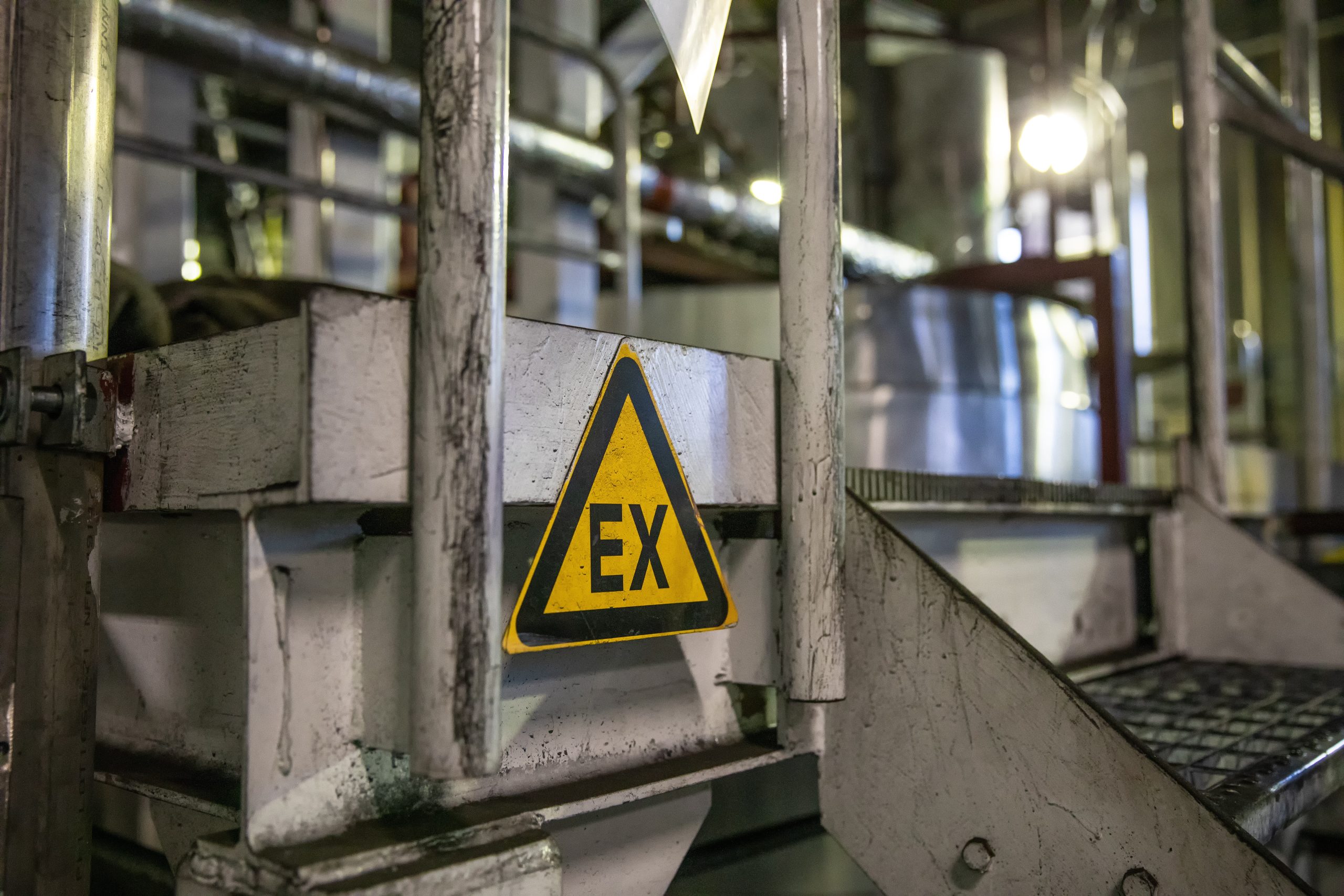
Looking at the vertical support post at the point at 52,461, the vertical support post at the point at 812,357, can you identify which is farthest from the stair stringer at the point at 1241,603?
the vertical support post at the point at 52,461

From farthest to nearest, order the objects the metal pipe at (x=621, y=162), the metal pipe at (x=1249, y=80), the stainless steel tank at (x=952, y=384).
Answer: the stainless steel tank at (x=952, y=384) < the metal pipe at (x=621, y=162) < the metal pipe at (x=1249, y=80)

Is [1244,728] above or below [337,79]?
below

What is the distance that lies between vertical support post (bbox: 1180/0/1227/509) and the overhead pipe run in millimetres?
696

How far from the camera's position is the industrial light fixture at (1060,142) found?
9.66 feet

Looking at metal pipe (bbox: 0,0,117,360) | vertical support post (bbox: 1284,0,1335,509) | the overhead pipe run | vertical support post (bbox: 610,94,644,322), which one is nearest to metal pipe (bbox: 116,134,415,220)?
the overhead pipe run

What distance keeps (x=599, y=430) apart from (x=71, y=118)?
46 cm

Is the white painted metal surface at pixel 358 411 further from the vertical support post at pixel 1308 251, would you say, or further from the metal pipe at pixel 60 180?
the vertical support post at pixel 1308 251

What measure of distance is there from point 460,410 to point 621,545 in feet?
0.69

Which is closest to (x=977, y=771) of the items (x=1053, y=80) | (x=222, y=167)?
(x=222, y=167)

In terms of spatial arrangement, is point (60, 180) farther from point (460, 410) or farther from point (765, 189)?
point (765, 189)

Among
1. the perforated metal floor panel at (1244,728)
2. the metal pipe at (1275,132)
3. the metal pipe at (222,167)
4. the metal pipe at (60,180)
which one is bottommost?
the perforated metal floor panel at (1244,728)

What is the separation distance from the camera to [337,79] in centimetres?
208

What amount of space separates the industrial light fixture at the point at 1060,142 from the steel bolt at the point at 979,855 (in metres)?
2.56

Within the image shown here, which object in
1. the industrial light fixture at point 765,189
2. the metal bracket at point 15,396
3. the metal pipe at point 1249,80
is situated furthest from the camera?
the industrial light fixture at point 765,189
